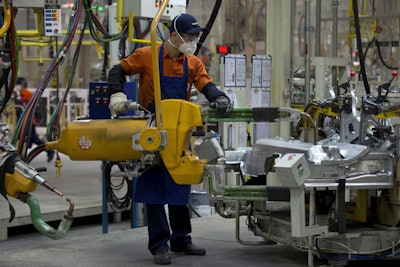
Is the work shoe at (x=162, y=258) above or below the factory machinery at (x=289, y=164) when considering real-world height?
below

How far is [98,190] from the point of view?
9578mm

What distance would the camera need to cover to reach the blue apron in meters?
5.21

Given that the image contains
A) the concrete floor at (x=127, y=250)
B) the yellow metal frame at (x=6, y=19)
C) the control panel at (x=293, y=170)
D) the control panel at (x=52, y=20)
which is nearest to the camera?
the control panel at (x=293, y=170)

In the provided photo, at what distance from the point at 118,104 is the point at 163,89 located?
1.34 ft

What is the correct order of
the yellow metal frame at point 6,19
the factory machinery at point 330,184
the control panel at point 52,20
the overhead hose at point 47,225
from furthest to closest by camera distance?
the control panel at point 52,20, the yellow metal frame at point 6,19, the overhead hose at point 47,225, the factory machinery at point 330,184

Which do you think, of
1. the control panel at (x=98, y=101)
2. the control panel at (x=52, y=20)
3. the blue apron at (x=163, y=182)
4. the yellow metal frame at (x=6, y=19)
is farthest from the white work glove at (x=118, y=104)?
the control panel at (x=52, y=20)

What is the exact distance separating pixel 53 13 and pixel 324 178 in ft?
10.9

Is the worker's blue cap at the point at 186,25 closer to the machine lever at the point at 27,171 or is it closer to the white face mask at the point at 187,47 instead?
the white face mask at the point at 187,47

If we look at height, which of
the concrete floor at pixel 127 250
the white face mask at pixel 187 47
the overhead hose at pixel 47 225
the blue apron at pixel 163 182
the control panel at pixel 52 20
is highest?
the control panel at pixel 52 20

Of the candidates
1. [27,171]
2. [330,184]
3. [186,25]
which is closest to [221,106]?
[186,25]

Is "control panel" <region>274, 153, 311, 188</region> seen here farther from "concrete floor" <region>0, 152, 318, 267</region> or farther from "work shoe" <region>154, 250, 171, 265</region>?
"work shoe" <region>154, 250, 171, 265</region>

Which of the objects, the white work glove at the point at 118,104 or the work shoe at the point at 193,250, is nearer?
the white work glove at the point at 118,104

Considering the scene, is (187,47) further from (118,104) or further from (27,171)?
(27,171)

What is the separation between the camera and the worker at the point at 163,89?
5199 millimetres
